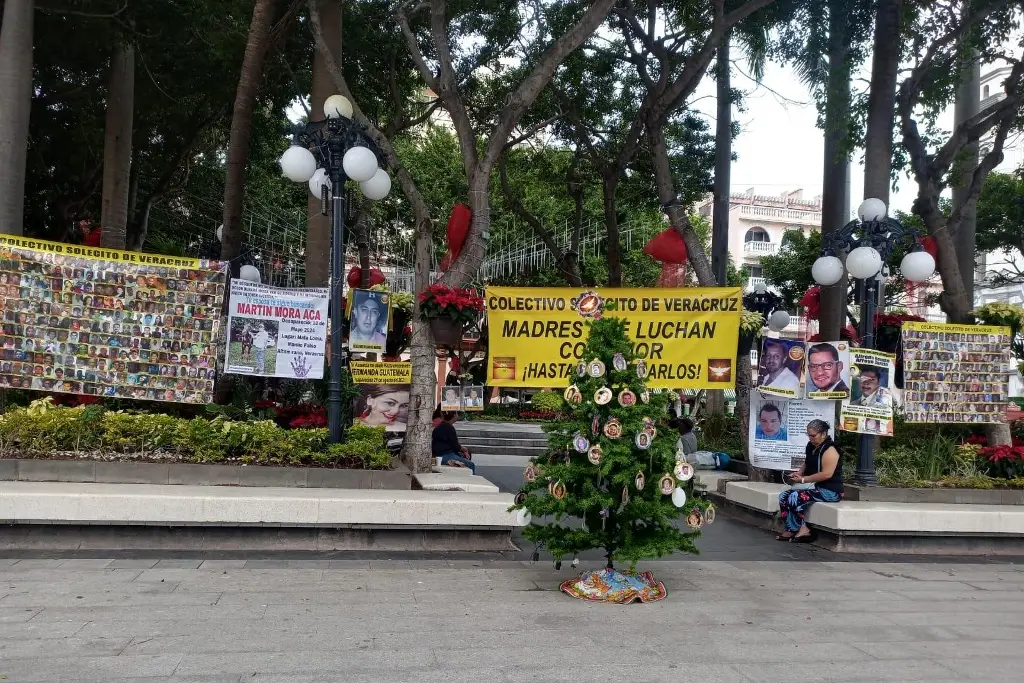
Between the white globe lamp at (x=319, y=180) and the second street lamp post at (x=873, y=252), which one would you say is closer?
the white globe lamp at (x=319, y=180)

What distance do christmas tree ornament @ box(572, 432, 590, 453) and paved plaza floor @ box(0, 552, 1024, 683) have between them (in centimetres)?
129

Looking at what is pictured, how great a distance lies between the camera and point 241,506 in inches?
325

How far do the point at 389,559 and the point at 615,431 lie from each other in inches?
113

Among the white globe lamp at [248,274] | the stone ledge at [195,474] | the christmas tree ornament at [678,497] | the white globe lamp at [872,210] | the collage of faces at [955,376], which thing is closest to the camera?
the christmas tree ornament at [678,497]

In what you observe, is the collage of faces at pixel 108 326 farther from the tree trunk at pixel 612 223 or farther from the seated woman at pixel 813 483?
the tree trunk at pixel 612 223

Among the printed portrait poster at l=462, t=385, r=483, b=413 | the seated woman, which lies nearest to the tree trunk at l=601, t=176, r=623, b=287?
the printed portrait poster at l=462, t=385, r=483, b=413

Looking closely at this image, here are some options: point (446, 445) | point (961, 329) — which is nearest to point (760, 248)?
point (961, 329)

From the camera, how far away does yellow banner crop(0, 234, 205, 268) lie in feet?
30.6

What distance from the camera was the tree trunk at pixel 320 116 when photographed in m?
12.8

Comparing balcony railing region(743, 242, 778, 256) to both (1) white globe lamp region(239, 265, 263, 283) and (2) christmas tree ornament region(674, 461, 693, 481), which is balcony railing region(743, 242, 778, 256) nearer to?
(1) white globe lamp region(239, 265, 263, 283)

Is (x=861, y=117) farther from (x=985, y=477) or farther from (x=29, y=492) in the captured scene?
(x=29, y=492)

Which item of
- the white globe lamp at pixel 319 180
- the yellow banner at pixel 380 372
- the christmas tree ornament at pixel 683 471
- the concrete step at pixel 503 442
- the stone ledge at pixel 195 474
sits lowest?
the concrete step at pixel 503 442

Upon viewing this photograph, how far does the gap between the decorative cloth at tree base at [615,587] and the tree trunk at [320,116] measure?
7270 millimetres

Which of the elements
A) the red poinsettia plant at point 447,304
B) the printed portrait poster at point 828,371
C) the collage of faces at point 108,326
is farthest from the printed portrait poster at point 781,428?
the collage of faces at point 108,326
